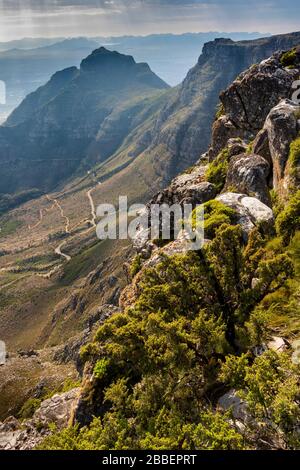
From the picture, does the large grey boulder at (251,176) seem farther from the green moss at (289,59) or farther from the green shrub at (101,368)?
the green moss at (289,59)

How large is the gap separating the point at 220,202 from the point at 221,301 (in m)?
15.9

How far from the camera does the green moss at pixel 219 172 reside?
49.2m

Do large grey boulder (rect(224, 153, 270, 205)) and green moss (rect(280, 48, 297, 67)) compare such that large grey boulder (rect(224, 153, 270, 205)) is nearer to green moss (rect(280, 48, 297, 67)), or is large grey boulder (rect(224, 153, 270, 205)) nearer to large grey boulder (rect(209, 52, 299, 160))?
large grey boulder (rect(209, 52, 299, 160))

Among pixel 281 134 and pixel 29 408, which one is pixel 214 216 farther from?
pixel 29 408

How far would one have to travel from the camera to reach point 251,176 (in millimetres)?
40500

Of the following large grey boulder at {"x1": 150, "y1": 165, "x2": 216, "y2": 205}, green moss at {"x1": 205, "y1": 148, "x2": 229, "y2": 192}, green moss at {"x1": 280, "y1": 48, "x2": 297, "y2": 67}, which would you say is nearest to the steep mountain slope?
large grey boulder at {"x1": 150, "y1": 165, "x2": 216, "y2": 205}

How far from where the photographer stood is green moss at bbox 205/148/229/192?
161ft

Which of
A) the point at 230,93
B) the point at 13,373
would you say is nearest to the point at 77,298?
the point at 13,373

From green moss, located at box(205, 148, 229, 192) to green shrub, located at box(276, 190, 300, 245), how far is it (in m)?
22.7

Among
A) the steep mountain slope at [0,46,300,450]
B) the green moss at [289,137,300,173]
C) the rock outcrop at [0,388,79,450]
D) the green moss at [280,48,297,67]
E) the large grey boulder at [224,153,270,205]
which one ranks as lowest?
the rock outcrop at [0,388,79,450]

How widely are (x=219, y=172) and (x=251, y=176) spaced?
10507 millimetres

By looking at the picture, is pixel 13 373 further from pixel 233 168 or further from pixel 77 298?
pixel 77 298

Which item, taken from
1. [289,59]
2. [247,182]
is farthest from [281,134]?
[289,59]

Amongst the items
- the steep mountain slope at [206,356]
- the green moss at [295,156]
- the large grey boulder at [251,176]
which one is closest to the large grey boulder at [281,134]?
the large grey boulder at [251,176]
